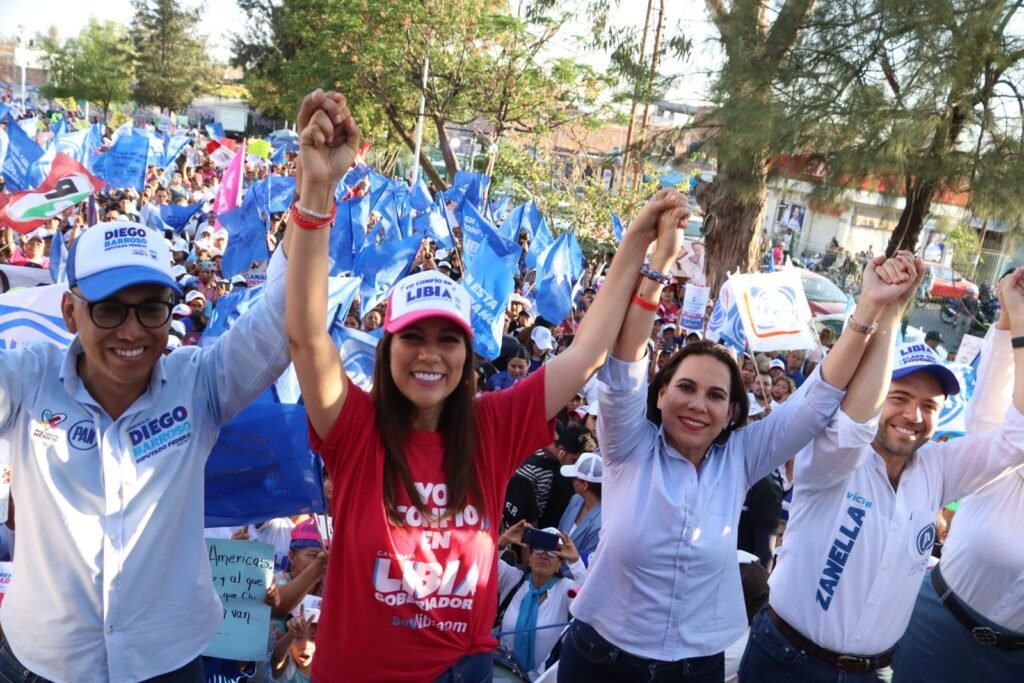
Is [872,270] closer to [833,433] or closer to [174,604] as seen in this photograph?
[833,433]

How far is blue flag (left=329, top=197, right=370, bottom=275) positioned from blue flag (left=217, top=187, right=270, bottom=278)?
864 millimetres

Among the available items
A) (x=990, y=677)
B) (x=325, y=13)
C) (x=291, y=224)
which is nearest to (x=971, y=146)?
(x=990, y=677)

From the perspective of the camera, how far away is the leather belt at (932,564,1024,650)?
110 inches

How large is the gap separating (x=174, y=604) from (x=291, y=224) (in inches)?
34.3

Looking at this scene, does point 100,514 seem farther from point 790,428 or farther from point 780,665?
point 780,665

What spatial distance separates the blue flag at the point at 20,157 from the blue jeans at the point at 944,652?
1158 centimetres

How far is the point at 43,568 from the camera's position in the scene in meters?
1.88

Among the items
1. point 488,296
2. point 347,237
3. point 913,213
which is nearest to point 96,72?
point 347,237

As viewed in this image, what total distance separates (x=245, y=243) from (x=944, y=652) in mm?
9014

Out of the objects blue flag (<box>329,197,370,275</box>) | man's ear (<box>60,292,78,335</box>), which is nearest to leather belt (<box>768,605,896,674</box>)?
man's ear (<box>60,292,78,335</box>)

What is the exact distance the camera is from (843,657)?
2447 millimetres

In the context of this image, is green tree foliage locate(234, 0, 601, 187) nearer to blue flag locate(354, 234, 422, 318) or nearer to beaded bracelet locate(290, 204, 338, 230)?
blue flag locate(354, 234, 422, 318)

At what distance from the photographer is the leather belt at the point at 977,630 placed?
2.80 m

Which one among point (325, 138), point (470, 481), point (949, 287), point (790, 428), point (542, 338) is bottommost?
point (542, 338)
